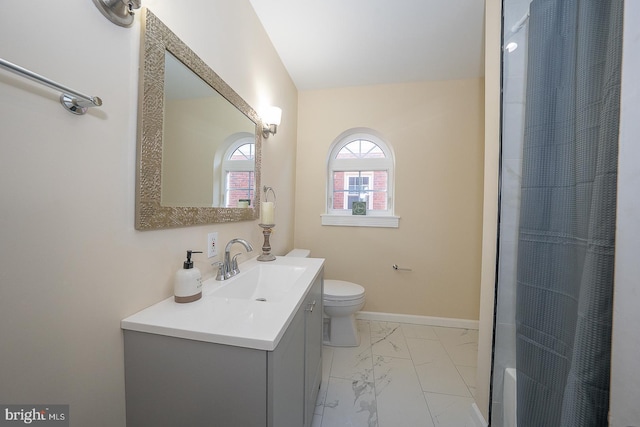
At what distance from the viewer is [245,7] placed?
134 cm

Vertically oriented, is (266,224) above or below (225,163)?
below

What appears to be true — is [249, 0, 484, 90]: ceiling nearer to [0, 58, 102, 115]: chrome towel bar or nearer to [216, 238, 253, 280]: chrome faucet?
[0, 58, 102, 115]: chrome towel bar

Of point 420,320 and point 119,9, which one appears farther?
point 420,320

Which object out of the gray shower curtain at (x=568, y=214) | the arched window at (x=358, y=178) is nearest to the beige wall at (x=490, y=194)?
the gray shower curtain at (x=568, y=214)

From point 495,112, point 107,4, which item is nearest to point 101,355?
point 107,4

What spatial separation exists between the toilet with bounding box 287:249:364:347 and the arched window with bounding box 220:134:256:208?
1.00 metres

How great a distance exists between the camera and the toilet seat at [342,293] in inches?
68.7

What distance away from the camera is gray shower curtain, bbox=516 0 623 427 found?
21.5 inches

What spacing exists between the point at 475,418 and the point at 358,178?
196 cm

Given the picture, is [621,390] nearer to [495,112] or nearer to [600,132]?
[600,132]

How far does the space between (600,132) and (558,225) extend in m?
0.29

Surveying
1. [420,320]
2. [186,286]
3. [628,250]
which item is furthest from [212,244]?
[420,320]

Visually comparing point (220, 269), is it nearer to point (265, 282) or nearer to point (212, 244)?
point (212, 244)

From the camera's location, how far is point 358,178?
7.98 feet
